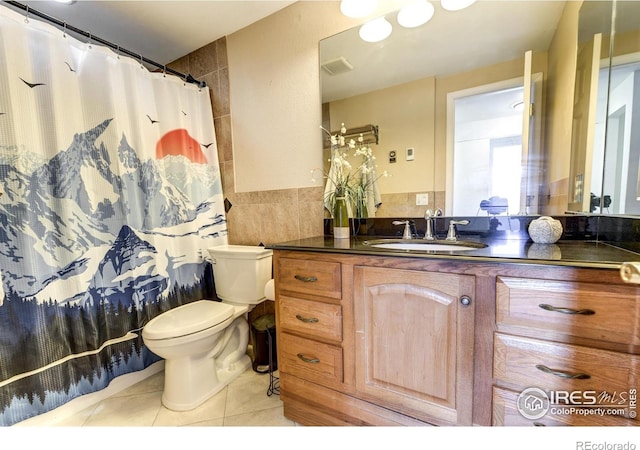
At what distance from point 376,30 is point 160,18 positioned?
1.35m

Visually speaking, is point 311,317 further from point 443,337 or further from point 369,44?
point 369,44

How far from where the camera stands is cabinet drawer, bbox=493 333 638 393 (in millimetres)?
695

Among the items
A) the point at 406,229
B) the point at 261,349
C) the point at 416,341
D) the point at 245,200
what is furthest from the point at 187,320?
the point at 406,229

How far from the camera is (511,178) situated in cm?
125

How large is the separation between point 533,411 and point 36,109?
234cm

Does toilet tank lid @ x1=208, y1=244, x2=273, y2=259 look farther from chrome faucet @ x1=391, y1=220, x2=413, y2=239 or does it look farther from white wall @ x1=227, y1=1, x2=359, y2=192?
chrome faucet @ x1=391, y1=220, x2=413, y2=239

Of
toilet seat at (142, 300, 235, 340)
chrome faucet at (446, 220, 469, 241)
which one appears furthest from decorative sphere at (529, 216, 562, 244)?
toilet seat at (142, 300, 235, 340)

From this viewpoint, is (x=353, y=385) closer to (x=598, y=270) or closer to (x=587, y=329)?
(x=587, y=329)

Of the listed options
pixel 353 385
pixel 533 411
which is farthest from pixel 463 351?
pixel 353 385

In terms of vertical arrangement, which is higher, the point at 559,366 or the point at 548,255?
the point at 548,255

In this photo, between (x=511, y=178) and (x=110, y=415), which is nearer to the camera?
(x=511, y=178)

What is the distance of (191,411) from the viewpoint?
4.62 feet

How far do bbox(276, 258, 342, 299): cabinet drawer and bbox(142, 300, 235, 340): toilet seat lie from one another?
0.52 m

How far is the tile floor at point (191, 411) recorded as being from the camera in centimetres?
133
